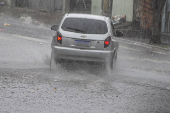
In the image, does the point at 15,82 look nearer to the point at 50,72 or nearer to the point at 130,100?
the point at 50,72

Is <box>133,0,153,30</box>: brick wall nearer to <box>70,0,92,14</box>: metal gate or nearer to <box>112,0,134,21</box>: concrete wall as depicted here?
<box>112,0,134,21</box>: concrete wall

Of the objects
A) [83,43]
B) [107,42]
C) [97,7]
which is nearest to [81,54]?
[83,43]

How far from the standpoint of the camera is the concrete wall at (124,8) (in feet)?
103

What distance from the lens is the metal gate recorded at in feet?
120

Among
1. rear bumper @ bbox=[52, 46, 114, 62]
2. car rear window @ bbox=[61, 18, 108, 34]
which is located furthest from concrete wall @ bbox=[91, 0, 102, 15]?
rear bumper @ bbox=[52, 46, 114, 62]

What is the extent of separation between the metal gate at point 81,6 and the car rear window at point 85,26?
1033 inches

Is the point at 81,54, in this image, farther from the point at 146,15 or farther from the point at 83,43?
the point at 146,15

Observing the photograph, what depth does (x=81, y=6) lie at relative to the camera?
37000mm

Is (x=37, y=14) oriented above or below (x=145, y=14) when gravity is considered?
below

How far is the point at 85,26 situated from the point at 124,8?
2255 centimetres

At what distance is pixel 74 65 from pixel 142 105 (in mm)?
4483

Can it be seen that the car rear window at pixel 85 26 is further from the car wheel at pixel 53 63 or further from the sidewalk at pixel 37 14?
the sidewalk at pixel 37 14

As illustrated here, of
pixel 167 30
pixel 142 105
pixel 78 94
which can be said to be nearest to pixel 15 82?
pixel 78 94

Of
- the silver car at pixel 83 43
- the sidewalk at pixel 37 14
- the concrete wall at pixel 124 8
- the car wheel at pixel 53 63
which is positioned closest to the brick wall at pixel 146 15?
the concrete wall at pixel 124 8
